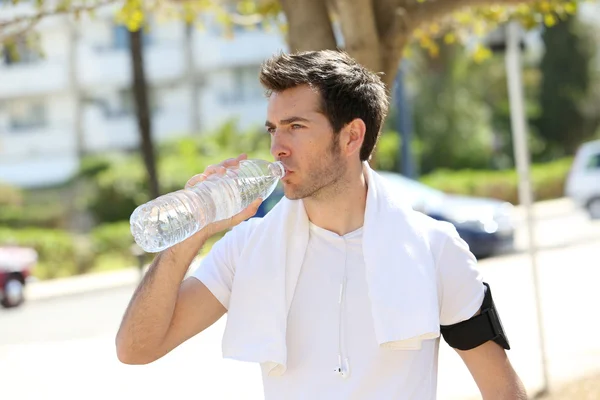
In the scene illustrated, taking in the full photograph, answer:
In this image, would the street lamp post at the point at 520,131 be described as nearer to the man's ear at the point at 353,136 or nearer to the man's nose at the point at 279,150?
the man's ear at the point at 353,136

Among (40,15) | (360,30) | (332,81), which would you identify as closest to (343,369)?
(332,81)

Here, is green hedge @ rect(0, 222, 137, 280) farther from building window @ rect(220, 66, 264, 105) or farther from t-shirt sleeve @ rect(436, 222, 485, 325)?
t-shirt sleeve @ rect(436, 222, 485, 325)

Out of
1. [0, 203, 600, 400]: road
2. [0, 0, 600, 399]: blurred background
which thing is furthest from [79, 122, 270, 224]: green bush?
[0, 203, 600, 400]: road

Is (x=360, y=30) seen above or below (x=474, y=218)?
above

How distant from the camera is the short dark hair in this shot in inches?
120

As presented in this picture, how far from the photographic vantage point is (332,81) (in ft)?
10.0

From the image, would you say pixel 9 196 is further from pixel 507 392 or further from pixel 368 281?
pixel 507 392

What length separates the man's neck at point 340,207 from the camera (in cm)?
310

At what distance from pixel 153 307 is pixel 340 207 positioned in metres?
0.60

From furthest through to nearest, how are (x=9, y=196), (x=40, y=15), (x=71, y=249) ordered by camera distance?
(x=9, y=196), (x=71, y=249), (x=40, y=15)

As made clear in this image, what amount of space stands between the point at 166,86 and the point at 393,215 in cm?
4880

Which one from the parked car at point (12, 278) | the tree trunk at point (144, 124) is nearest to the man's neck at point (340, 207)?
the parked car at point (12, 278)

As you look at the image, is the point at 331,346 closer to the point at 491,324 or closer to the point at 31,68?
the point at 491,324

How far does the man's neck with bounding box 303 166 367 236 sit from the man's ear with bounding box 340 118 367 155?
7cm
